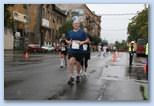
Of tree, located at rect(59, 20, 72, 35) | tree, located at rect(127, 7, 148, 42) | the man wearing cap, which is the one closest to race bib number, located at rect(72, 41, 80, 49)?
the man wearing cap

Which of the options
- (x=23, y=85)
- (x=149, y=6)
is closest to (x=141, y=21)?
(x=149, y=6)

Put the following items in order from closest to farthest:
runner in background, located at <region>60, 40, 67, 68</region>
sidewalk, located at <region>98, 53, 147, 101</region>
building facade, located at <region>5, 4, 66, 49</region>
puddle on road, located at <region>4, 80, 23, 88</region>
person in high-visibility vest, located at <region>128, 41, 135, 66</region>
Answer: sidewalk, located at <region>98, 53, 147, 101</region> < puddle on road, located at <region>4, 80, 23, 88</region> < building facade, located at <region>5, 4, 66, 49</region> < runner in background, located at <region>60, 40, 67, 68</region> < person in high-visibility vest, located at <region>128, 41, 135, 66</region>

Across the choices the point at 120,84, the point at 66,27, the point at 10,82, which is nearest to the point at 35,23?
the point at 66,27

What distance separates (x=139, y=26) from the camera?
25.1 ft

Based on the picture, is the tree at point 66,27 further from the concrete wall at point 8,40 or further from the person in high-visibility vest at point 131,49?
the person in high-visibility vest at point 131,49

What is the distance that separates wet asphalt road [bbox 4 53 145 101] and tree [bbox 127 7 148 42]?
0.91 feet

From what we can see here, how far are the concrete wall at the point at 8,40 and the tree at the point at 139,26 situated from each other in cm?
140

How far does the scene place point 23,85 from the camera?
24.6ft

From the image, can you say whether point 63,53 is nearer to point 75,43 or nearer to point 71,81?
point 75,43

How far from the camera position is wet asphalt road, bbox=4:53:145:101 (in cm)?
734

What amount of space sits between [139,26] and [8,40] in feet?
5.11

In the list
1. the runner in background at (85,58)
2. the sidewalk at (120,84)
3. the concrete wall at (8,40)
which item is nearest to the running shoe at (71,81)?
the runner in background at (85,58)

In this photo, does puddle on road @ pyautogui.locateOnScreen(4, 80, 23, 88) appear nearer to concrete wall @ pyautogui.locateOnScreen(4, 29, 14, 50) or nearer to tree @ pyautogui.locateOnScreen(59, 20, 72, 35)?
concrete wall @ pyautogui.locateOnScreen(4, 29, 14, 50)

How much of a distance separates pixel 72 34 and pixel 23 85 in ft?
2.73
